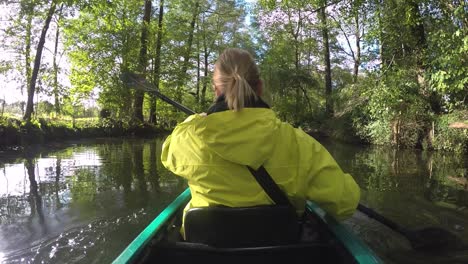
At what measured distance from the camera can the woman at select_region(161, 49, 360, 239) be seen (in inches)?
72.6

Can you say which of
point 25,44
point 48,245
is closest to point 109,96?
point 25,44

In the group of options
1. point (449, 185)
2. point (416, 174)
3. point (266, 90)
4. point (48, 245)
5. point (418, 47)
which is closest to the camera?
point (266, 90)

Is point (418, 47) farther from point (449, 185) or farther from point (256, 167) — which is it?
point (256, 167)

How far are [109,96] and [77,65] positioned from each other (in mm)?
1970

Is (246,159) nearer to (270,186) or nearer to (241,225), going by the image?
(270,186)

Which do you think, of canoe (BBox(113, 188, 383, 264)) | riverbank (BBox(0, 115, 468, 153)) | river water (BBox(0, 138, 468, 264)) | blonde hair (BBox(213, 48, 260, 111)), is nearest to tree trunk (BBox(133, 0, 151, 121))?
riverbank (BBox(0, 115, 468, 153))

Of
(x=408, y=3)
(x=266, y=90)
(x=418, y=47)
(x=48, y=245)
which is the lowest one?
(x=48, y=245)

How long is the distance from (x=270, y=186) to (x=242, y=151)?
240 millimetres

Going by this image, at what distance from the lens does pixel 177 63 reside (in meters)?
22.1

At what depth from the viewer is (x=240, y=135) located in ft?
6.03

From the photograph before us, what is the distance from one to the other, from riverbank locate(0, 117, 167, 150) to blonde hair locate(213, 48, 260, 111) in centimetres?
1230

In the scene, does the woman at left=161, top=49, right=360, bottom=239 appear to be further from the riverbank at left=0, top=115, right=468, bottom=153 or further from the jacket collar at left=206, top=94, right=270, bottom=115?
the riverbank at left=0, top=115, right=468, bottom=153

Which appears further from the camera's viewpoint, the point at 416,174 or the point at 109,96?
the point at 109,96

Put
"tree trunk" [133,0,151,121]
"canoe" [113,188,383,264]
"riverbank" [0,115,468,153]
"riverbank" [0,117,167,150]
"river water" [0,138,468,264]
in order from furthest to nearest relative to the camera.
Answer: "tree trunk" [133,0,151,121] < "riverbank" [0,117,167,150] < "riverbank" [0,115,468,153] < "river water" [0,138,468,264] < "canoe" [113,188,383,264]
